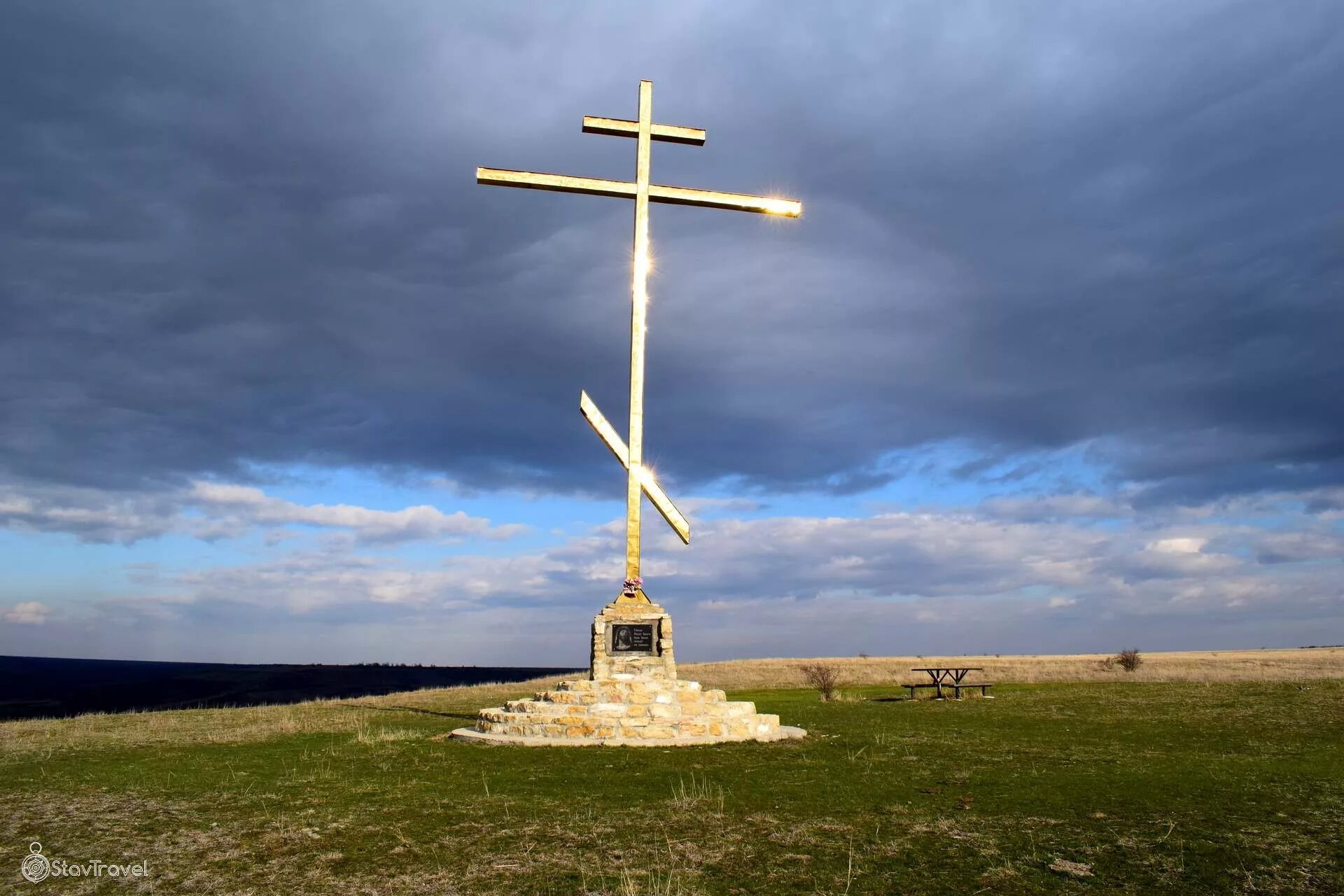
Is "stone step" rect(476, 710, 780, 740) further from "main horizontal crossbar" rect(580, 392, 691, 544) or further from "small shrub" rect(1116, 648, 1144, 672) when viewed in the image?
"small shrub" rect(1116, 648, 1144, 672)

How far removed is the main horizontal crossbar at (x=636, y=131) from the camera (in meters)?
15.8

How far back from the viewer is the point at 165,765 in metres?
11.2

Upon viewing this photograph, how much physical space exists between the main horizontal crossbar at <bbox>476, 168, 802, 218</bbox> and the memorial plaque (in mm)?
7994

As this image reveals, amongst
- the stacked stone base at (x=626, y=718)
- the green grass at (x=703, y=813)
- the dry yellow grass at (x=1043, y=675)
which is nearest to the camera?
the green grass at (x=703, y=813)

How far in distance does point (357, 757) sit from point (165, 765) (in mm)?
2436

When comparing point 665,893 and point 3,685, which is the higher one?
point 665,893

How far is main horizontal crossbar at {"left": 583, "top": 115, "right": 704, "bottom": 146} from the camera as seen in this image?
15.8 meters

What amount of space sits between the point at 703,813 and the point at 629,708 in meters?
5.64

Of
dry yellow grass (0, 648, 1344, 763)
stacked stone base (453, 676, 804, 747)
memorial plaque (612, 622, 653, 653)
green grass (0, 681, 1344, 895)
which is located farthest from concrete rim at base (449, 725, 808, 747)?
dry yellow grass (0, 648, 1344, 763)

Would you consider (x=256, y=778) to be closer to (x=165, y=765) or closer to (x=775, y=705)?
(x=165, y=765)

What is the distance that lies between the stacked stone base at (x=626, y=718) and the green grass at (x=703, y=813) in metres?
0.61

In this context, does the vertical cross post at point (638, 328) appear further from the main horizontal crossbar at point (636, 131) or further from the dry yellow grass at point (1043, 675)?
the dry yellow grass at point (1043, 675)

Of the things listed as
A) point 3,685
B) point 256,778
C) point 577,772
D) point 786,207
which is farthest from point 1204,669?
point 3,685

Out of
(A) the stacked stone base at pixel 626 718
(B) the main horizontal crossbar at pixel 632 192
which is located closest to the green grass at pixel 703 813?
(A) the stacked stone base at pixel 626 718
